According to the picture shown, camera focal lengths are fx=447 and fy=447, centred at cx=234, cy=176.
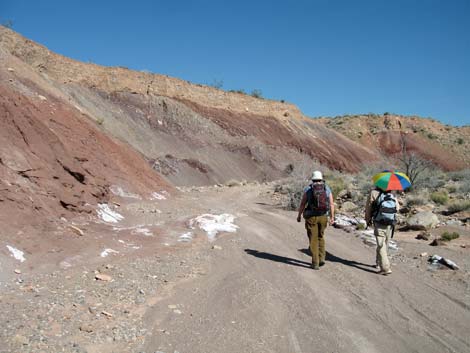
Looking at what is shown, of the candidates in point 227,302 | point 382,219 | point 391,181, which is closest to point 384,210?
point 382,219

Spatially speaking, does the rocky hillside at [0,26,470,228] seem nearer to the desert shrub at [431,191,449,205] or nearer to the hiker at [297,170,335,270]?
Result: the hiker at [297,170,335,270]

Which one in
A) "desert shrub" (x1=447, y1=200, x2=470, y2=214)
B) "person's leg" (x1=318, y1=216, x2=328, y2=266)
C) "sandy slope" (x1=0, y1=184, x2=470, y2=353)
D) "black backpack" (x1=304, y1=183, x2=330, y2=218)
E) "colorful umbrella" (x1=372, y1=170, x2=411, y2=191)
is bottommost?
"sandy slope" (x1=0, y1=184, x2=470, y2=353)

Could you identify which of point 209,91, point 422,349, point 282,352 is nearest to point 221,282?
point 282,352

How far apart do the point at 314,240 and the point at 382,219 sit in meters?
1.22

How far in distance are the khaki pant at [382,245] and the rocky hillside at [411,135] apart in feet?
176

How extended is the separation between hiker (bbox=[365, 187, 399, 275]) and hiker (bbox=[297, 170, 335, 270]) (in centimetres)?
77

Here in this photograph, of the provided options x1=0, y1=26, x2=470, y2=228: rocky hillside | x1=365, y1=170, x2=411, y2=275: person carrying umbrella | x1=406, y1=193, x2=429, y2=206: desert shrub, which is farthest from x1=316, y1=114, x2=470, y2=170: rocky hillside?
x1=365, y1=170, x2=411, y2=275: person carrying umbrella

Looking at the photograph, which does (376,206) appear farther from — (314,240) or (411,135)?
(411,135)

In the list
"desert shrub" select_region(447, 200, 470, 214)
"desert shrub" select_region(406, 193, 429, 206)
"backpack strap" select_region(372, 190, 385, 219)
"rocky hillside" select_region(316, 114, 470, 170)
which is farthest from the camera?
"rocky hillside" select_region(316, 114, 470, 170)

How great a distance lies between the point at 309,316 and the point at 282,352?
3.30 feet

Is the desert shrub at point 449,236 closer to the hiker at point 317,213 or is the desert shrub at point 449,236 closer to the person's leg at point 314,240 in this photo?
the hiker at point 317,213

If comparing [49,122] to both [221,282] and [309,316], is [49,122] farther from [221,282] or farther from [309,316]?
[309,316]

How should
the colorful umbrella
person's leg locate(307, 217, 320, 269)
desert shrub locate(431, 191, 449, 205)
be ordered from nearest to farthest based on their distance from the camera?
person's leg locate(307, 217, 320, 269)
the colorful umbrella
desert shrub locate(431, 191, 449, 205)

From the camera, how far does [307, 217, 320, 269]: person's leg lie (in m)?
7.56
